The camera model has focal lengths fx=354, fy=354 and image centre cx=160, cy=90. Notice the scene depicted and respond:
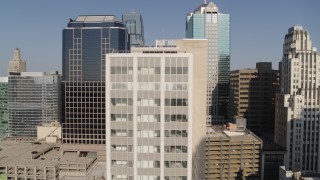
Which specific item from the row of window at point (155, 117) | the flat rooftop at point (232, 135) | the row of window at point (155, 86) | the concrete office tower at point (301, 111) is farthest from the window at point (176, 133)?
the concrete office tower at point (301, 111)

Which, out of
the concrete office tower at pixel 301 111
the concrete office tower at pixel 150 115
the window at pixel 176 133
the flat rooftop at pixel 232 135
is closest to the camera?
the concrete office tower at pixel 150 115

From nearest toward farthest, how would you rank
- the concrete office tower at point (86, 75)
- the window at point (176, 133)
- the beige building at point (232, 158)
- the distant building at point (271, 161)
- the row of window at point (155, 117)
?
the row of window at point (155, 117), the window at point (176, 133), the beige building at point (232, 158), the distant building at point (271, 161), the concrete office tower at point (86, 75)

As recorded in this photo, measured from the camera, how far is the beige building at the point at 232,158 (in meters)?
133

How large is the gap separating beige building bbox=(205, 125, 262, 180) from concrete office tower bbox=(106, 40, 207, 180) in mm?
87957

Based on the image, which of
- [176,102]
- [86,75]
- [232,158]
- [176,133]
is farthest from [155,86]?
[86,75]

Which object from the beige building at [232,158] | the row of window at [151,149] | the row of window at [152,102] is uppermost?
the row of window at [152,102]

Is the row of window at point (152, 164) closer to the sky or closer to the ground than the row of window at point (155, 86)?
closer to the ground

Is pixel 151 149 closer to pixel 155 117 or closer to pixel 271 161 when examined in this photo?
pixel 155 117

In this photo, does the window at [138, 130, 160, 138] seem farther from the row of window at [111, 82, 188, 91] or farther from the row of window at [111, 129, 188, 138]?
the row of window at [111, 82, 188, 91]

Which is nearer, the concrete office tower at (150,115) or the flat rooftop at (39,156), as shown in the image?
the concrete office tower at (150,115)

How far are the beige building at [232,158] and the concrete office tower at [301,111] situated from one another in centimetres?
1974

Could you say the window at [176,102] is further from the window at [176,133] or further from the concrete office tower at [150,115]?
the window at [176,133]

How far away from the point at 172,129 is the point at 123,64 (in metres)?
10.6

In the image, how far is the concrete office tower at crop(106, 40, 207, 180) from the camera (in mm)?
45812
